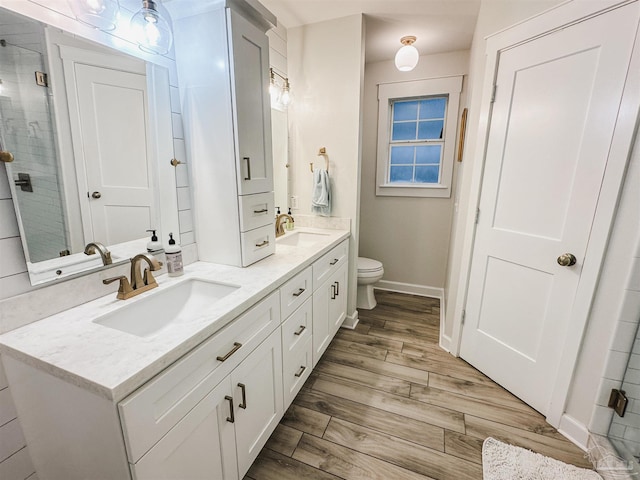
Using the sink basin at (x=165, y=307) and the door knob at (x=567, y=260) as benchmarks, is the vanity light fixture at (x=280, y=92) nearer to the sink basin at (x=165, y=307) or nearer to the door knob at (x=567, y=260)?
the sink basin at (x=165, y=307)

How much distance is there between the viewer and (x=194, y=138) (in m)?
1.47

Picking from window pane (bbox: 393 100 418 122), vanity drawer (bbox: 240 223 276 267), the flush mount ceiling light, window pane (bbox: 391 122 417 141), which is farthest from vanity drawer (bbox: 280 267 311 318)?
window pane (bbox: 393 100 418 122)

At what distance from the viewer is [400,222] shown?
330 centimetres

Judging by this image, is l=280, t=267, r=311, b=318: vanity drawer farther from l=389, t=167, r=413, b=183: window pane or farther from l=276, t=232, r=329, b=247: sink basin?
l=389, t=167, r=413, b=183: window pane

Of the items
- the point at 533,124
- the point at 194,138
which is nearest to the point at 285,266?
the point at 194,138

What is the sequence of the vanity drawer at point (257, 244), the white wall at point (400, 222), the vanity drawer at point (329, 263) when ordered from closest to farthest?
the vanity drawer at point (257, 244)
the vanity drawer at point (329, 263)
the white wall at point (400, 222)

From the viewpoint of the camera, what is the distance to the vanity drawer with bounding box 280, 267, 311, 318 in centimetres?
143

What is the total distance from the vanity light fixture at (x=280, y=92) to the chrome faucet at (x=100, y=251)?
158 cm

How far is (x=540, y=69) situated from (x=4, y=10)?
2.24 m

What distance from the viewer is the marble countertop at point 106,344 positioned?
72 cm

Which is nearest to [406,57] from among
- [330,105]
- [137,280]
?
[330,105]

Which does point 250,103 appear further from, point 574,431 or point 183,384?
point 574,431

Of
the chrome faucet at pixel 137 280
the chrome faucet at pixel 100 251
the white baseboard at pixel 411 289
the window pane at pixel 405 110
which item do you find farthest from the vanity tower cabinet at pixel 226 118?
the white baseboard at pixel 411 289

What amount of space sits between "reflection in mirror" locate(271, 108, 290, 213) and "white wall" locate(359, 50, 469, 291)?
1.19m
